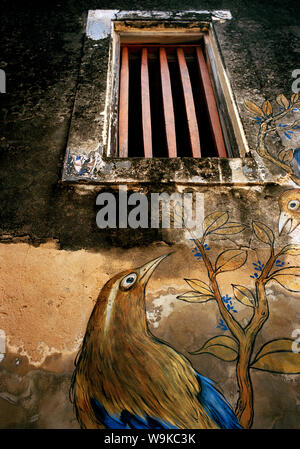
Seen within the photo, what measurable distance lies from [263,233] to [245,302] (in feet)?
1.65

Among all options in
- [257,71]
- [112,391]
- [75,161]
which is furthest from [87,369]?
[257,71]

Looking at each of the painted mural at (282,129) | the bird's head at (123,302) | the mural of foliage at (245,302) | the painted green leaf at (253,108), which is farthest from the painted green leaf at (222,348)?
the painted green leaf at (253,108)

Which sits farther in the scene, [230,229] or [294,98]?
[294,98]

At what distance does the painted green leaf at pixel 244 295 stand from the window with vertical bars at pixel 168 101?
119cm

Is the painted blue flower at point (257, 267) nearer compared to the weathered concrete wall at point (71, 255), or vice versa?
the weathered concrete wall at point (71, 255)

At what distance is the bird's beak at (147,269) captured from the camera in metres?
1.77

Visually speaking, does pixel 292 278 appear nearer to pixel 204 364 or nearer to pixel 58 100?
pixel 204 364

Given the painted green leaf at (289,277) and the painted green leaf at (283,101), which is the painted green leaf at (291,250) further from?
the painted green leaf at (283,101)

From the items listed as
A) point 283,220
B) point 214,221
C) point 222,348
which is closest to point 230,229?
point 214,221

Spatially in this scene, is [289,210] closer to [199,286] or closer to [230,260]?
[230,260]

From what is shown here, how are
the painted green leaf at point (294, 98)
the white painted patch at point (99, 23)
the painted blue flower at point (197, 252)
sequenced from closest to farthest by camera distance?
the painted blue flower at point (197, 252) → the painted green leaf at point (294, 98) → the white painted patch at point (99, 23)

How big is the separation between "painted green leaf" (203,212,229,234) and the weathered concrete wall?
5 centimetres

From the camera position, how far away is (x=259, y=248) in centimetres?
188

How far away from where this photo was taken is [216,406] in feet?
4.76
